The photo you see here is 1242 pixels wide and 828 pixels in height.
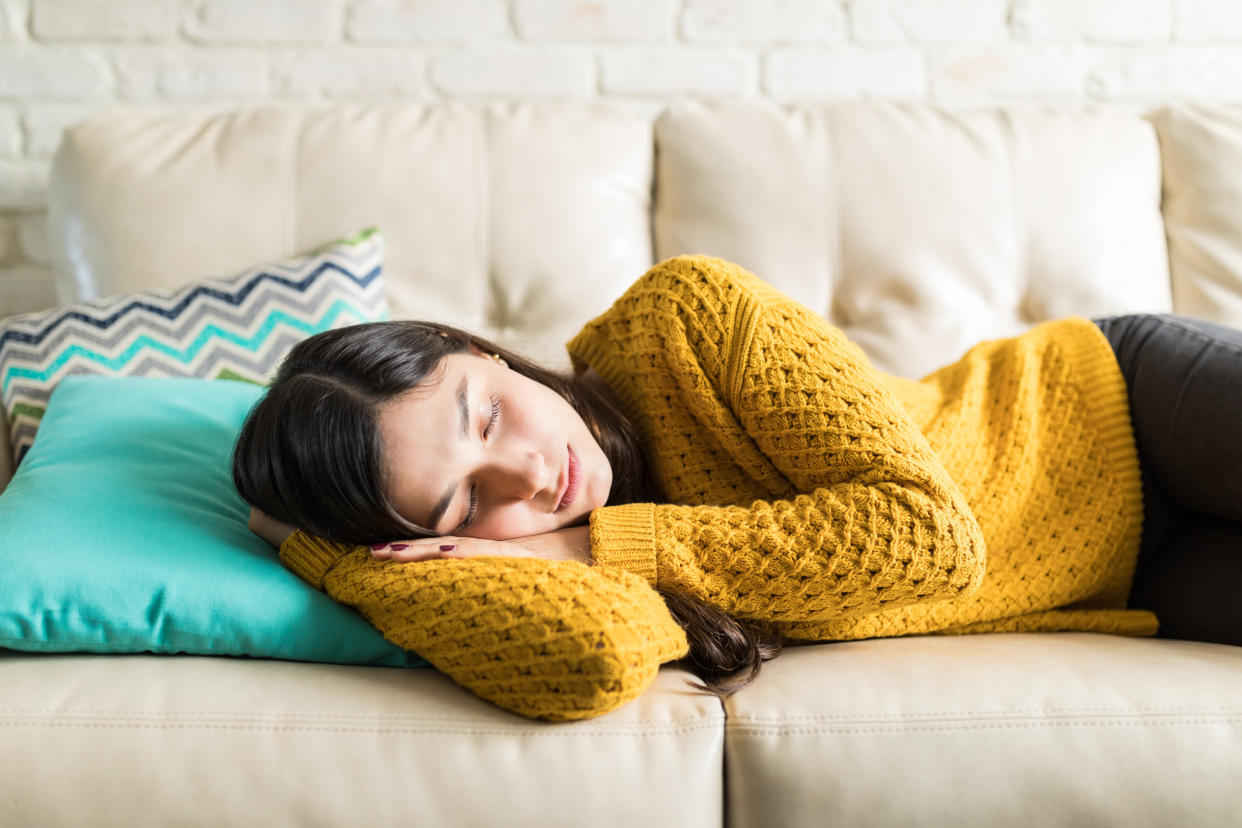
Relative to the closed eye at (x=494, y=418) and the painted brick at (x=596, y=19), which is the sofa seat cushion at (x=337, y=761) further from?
the painted brick at (x=596, y=19)

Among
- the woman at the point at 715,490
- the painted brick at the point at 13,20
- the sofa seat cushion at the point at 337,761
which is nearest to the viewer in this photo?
the sofa seat cushion at the point at 337,761

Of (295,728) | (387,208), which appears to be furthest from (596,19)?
(295,728)

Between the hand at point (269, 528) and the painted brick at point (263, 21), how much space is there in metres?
1.15

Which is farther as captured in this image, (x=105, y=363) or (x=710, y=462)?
(x=105, y=363)

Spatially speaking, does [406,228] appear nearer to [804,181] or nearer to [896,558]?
[804,181]

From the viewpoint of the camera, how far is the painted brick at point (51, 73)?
1.74 m

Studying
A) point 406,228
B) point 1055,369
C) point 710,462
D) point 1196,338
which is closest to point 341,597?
point 710,462

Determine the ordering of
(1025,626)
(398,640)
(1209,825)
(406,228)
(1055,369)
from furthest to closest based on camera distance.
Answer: (406,228) < (1055,369) < (1025,626) < (398,640) < (1209,825)

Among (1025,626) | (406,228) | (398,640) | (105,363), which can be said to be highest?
(406,228)

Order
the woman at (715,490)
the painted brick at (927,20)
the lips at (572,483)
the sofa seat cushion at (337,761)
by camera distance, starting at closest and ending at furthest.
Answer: the sofa seat cushion at (337,761)
the woman at (715,490)
the lips at (572,483)
the painted brick at (927,20)

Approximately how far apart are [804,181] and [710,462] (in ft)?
2.11

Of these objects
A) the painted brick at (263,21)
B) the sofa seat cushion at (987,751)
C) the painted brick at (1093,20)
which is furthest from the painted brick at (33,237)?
the painted brick at (1093,20)

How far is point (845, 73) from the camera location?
184 centimetres

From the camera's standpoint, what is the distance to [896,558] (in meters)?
0.89
